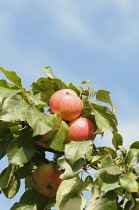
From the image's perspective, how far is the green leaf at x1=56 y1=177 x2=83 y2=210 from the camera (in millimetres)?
1999

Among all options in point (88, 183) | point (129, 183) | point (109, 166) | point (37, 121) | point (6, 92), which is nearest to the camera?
point (129, 183)

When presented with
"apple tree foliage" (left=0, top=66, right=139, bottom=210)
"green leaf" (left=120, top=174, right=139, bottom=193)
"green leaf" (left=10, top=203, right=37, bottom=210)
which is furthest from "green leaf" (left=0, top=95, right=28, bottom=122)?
"green leaf" (left=120, top=174, right=139, bottom=193)

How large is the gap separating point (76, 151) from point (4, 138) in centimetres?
53

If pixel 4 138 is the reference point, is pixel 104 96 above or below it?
above

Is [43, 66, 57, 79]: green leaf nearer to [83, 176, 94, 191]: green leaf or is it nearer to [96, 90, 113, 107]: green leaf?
[96, 90, 113, 107]: green leaf

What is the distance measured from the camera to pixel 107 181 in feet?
5.54

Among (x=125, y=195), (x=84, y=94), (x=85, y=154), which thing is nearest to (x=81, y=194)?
(x=85, y=154)

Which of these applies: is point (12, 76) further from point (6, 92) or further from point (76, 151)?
point (76, 151)

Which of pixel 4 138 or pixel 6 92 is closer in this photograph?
pixel 6 92

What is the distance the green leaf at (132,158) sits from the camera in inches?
71.6

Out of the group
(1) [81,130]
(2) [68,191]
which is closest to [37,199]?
(2) [68,191]

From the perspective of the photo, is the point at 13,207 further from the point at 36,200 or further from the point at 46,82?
the point at 46,82

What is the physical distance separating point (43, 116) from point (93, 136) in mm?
385

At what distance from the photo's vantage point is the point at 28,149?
2084 mm
